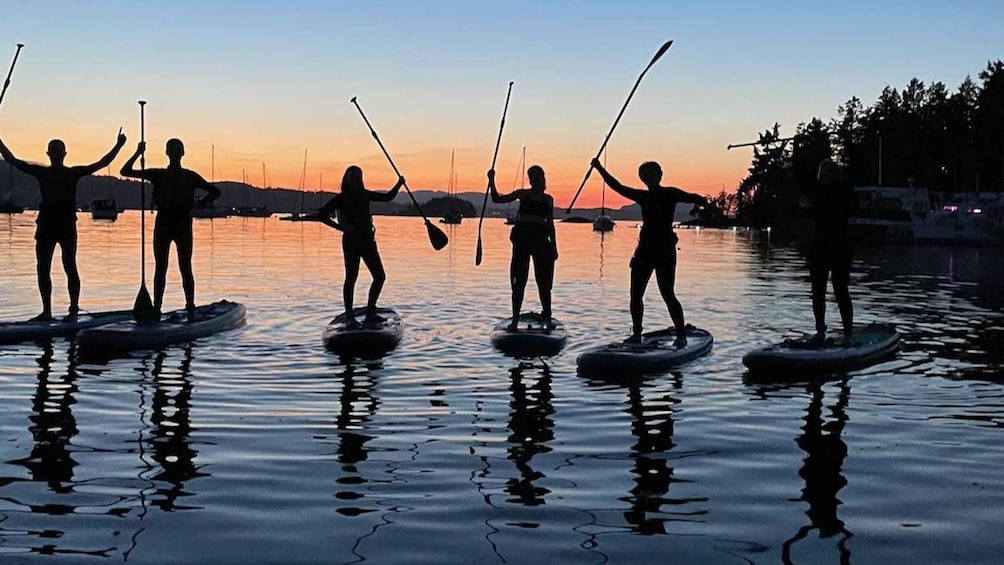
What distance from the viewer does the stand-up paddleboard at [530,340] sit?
12805 mm

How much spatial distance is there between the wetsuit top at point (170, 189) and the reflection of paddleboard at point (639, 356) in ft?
19.9

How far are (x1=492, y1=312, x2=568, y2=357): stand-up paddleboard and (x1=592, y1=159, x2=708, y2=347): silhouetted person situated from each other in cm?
126

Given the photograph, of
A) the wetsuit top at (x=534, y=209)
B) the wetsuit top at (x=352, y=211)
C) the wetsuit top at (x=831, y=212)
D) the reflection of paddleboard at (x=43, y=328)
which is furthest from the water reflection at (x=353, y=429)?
the wetsuit top at (x=831, y=212)

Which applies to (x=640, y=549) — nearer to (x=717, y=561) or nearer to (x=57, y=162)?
(x=717, y=561)

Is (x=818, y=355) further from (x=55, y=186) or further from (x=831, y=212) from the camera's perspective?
(x=55, y=186)

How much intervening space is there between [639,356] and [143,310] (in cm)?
681

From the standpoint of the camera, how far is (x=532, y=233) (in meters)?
13.8

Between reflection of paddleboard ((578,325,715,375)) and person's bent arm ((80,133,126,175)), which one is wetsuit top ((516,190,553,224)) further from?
person's bent arm ((80,133,126,175))

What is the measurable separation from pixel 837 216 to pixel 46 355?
9.63m

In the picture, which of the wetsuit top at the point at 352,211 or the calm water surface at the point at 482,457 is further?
the wetsuit top at the point at 352,211

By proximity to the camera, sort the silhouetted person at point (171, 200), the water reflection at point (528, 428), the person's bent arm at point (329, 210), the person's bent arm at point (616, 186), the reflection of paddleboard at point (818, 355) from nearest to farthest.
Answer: the water reflection at point (528, 428) → the reflection of paddleboard at point (818, 355) → the person's bent arm at point (616, 186) → the silhouetted person at point (171, 200) → the person's bent arm at point (329, 210)

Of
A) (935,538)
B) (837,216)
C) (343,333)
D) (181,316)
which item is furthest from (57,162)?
(935,538)

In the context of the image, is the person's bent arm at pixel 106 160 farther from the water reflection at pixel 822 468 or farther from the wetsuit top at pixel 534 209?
the water reflection at pixel 822 468

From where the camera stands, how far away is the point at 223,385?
33.2 feet
